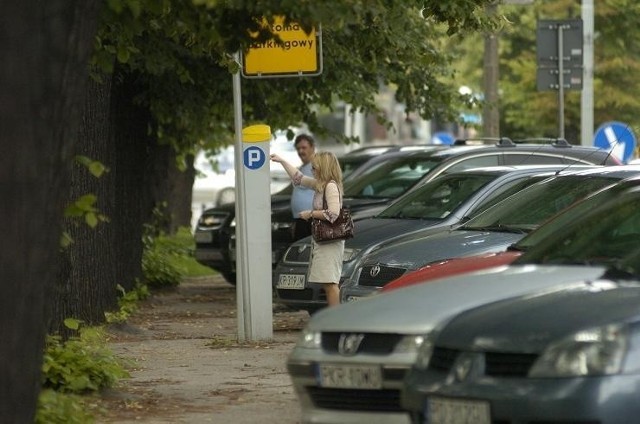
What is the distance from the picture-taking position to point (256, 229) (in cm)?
1422

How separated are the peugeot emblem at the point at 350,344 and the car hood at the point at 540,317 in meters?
0.79

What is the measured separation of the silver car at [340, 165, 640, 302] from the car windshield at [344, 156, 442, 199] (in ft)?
15.5

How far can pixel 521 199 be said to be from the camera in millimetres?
13680

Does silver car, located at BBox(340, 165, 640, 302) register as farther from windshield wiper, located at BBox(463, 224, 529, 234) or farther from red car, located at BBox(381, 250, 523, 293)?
red car, located at BBox(381, 250, 523, 293)

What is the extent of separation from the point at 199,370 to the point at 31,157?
472cm

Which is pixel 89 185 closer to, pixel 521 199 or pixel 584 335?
pixel 521 199

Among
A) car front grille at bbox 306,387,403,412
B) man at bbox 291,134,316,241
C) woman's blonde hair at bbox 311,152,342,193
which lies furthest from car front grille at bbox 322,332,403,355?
man at bbox 291,134,316,241

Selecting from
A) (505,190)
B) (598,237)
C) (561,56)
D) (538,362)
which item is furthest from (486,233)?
(561,56)

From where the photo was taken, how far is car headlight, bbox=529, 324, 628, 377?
7.23 m

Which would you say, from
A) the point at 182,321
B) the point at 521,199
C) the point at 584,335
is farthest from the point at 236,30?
the point at 182,321

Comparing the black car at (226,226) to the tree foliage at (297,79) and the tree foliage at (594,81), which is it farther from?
the tree foliage at (594,81)

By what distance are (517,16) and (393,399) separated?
28.5 m

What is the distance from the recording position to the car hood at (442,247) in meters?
13.0

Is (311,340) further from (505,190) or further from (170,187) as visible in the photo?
(170,187)
